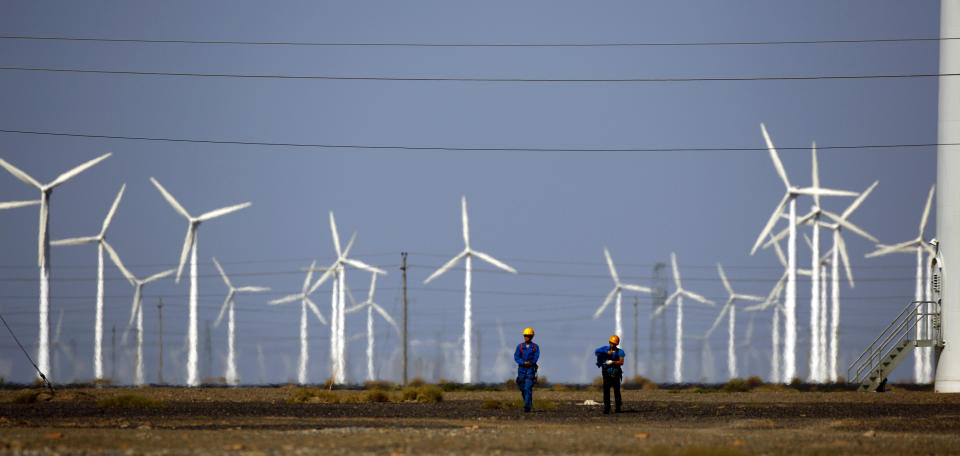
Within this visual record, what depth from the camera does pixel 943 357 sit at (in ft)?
180

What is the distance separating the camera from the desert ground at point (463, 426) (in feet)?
77.4

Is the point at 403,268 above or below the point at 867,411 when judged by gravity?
above

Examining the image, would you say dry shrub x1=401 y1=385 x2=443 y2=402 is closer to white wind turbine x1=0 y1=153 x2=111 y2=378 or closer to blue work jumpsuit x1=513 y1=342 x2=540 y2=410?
blue work jumpsuit x1=513 y1=342 x2=540 y2=410

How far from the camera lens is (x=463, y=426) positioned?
31.6m

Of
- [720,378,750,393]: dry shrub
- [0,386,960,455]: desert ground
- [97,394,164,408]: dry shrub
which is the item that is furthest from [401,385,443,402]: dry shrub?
[720,378,750,393]: dry shrub

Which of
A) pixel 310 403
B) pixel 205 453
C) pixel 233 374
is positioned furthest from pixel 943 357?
pixel 233 374

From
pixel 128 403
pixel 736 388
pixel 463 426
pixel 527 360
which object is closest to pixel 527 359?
pixel 527 360

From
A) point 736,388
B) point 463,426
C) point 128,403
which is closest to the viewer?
point 463,426

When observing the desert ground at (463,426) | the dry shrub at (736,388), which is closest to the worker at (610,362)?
the desert ground at (463,426)

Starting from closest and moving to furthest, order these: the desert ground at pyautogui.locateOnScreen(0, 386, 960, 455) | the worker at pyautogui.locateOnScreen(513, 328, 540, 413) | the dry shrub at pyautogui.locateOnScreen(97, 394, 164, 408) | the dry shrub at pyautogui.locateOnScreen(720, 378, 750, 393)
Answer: the desert ground at pyautogui.locateOnScreen(0, 386, 960, 455)
the worker at pyautogui.locateOnScreen(513, 328, 540, 413)
the dry shrub at pyautogui.locateOnScreen(97, 394, 164, 408)
the dry shrub at pyautogui.locateOnScreen(720, 378, 750, 393)

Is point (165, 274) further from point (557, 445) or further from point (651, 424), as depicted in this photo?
point (557, 445)

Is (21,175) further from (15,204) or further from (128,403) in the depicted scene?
(128,403)

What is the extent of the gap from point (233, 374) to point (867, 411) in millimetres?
73330

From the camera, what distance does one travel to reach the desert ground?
23594 millimetres
